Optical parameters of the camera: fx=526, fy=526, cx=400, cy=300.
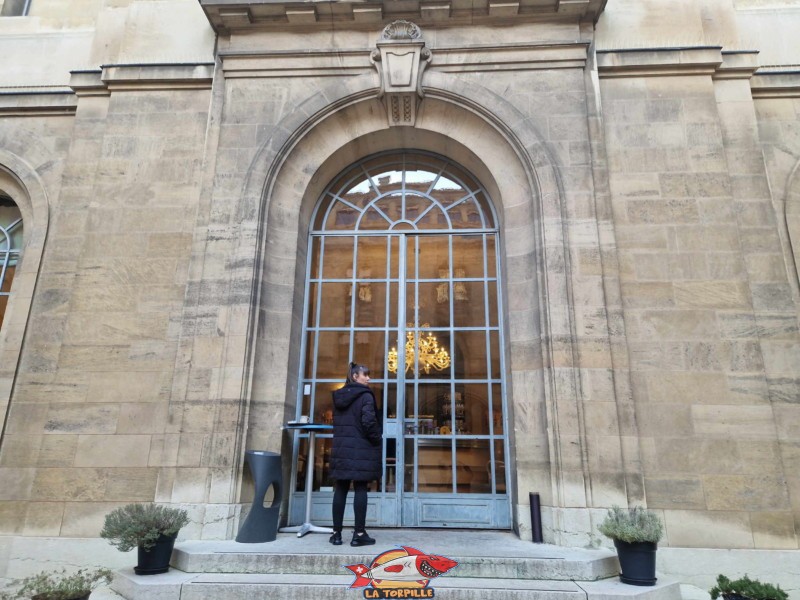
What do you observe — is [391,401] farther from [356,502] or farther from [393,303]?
[356,502]

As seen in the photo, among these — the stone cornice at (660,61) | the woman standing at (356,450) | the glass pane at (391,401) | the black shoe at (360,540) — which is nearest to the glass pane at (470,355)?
the glass pane at (391,401)

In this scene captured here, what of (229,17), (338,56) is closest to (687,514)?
(338,56)

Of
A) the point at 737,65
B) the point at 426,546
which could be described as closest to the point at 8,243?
the point at 426,546

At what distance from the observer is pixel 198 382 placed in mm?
6633

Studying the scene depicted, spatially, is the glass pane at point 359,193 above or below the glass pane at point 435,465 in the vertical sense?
above

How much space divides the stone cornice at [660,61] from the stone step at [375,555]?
6487 millimetres

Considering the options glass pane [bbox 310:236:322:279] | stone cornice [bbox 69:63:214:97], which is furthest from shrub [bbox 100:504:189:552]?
stone cornice [bbox 69:63:214:97]

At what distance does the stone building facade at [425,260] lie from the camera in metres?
6.35

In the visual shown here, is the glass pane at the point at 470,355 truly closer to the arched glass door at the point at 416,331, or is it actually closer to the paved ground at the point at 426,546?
the arched glass door at the point at 416,331

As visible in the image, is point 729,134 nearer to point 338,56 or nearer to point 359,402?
point 338,56

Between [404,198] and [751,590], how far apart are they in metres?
6.36

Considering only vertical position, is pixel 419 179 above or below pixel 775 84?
below

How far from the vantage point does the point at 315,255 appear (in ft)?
26.7

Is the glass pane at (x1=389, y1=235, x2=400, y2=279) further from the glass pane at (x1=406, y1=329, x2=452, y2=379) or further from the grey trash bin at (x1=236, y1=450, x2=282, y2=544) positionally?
the grey trash bin at (x1=236, y1=450, x2=282, y2=544)
